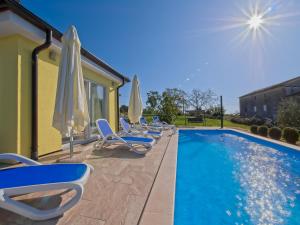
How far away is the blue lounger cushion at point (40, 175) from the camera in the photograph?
2072mm

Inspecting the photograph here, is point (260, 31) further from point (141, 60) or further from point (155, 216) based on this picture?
point (155, 216)

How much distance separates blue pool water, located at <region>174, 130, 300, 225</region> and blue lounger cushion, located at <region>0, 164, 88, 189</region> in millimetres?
1826

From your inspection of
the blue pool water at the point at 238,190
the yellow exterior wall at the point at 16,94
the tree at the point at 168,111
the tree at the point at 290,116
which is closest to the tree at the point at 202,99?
the tree at the point at 168,111

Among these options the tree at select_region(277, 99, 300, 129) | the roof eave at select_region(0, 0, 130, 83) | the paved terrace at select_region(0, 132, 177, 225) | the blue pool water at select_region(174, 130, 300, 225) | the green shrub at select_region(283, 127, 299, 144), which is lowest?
the blue pool water at select_region(174, 130, 300, 225)

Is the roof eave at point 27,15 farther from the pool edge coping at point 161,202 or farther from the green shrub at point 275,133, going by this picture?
the green shrub at point 275,133

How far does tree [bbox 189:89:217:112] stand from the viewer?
111 ft

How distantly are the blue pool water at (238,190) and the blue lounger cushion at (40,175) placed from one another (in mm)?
1826

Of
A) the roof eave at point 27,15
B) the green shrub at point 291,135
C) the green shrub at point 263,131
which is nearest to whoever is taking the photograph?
the roof eave at point 27,15

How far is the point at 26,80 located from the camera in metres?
4.38

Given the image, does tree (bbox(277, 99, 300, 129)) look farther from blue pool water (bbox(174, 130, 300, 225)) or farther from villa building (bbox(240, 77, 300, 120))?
villa building (bbox(240, 77, 300, 120))

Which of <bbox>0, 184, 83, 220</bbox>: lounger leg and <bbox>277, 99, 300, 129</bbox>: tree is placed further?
<bbox>277, 99, 300, 129</bbox>: tree

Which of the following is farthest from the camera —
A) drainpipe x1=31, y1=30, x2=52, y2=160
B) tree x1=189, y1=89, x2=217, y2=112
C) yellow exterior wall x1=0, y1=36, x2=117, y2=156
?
tree x1=189, y1=89, x2=217, y2=112

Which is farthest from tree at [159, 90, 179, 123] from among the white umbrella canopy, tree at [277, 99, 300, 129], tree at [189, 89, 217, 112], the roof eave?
tree at [189, 89, 217, 112]

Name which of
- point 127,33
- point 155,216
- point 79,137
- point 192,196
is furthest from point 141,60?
point 155,216
